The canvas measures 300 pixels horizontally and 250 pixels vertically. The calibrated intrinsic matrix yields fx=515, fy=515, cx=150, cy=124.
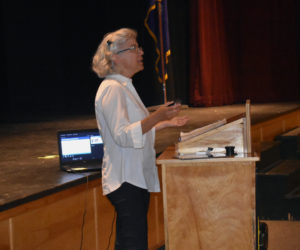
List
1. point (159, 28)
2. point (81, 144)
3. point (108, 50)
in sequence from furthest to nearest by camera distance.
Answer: point (159, 28), point (81, 144), point (108, 50)

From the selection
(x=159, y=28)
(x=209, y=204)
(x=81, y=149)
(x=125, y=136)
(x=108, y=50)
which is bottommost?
(x=209, y=204)

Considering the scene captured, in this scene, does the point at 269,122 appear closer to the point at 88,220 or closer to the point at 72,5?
A: the point at 88,220

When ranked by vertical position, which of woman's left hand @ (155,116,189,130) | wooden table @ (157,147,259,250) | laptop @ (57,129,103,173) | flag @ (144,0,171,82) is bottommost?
wooden table @ (157,147,259,250)

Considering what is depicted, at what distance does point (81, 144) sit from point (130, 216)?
718 mm

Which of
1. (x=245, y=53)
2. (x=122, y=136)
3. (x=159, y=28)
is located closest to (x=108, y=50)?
(x=122, y=136)

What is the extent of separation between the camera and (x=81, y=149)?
230 centimetres

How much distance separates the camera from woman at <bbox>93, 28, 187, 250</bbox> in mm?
1630

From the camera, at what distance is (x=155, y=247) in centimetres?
275

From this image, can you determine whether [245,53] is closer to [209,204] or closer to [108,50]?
[209,204]

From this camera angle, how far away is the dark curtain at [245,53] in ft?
20.4

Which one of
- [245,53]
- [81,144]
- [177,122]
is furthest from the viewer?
[245,53]

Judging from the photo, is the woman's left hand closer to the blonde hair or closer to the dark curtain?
the blonde hair

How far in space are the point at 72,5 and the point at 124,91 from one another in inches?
231

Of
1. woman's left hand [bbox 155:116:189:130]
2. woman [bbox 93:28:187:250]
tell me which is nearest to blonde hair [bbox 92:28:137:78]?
woman [bbox 93:28:187:250]
